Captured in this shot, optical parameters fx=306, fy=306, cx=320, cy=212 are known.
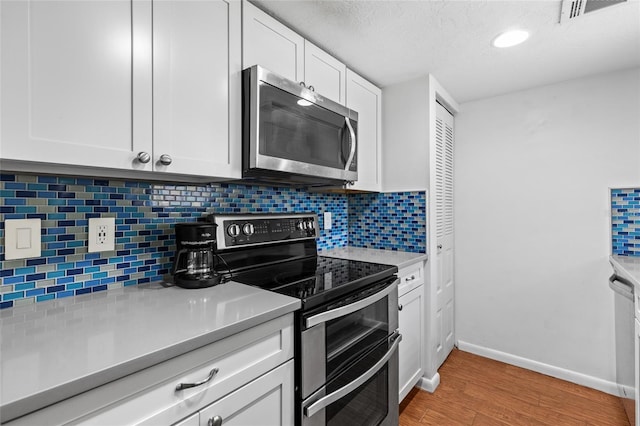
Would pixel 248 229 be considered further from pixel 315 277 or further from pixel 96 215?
pixel 96 215

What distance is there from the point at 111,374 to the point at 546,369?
2.90m

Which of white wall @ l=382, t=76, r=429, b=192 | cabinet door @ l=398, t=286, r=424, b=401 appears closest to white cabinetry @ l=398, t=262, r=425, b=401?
cabinet door @ l=398, t=286, r=424, b=401

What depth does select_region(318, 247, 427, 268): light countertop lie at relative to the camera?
1.86 metres

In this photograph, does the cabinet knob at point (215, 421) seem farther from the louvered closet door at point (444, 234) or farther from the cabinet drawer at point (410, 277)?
the louvered closet door at point (444, 234)

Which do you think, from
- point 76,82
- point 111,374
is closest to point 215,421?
point 111,374

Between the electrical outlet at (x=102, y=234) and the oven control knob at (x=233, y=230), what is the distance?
1.44 feet

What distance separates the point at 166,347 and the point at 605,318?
9.16 feet

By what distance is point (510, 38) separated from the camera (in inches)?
Result: 65.8

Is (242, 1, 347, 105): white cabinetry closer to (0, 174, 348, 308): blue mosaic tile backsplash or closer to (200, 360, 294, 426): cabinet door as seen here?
(0, 174, 348, 308): blue mosaic tile backsplash

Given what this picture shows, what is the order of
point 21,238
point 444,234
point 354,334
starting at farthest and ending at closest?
point 444,234 → point 354,334 → point 21,238

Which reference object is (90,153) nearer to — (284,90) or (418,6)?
(284,90)

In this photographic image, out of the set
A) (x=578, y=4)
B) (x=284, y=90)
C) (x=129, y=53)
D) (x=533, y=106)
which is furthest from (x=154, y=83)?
(x=533, y=106)

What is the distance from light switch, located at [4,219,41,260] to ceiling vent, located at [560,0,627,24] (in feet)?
7.53

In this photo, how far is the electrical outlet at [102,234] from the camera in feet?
3.66
